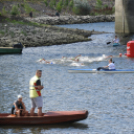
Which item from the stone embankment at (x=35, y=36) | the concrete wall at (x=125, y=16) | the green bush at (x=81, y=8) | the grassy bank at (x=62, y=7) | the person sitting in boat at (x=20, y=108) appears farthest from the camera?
the green bush at (x=81, y=8)

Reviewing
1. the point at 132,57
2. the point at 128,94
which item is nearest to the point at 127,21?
the point at 132,57

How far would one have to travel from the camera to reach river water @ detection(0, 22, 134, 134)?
807 inches

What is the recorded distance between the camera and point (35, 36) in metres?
66.4

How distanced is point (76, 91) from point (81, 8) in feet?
370

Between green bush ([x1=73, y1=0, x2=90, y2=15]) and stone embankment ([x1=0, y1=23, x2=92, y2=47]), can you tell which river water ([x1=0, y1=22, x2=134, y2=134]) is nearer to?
stone embankment ([x1=0, y1=23, x2=92, y2=47])

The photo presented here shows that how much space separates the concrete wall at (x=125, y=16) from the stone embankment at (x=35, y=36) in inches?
418

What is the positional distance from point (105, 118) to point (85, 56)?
27456mm

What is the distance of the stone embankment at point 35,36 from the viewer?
205 ft

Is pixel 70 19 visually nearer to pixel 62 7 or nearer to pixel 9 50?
pixel 62 7

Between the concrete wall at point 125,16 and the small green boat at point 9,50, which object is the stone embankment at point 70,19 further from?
the small green boat at point 9,50

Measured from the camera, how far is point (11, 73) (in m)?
38.9

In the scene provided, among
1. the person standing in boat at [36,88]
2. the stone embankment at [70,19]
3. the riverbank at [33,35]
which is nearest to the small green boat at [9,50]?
the riverbank at [33,35]

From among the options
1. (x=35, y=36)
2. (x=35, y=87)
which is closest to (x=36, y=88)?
(x=35, y=87)

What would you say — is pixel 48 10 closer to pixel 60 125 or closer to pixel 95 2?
pixel 95 2
